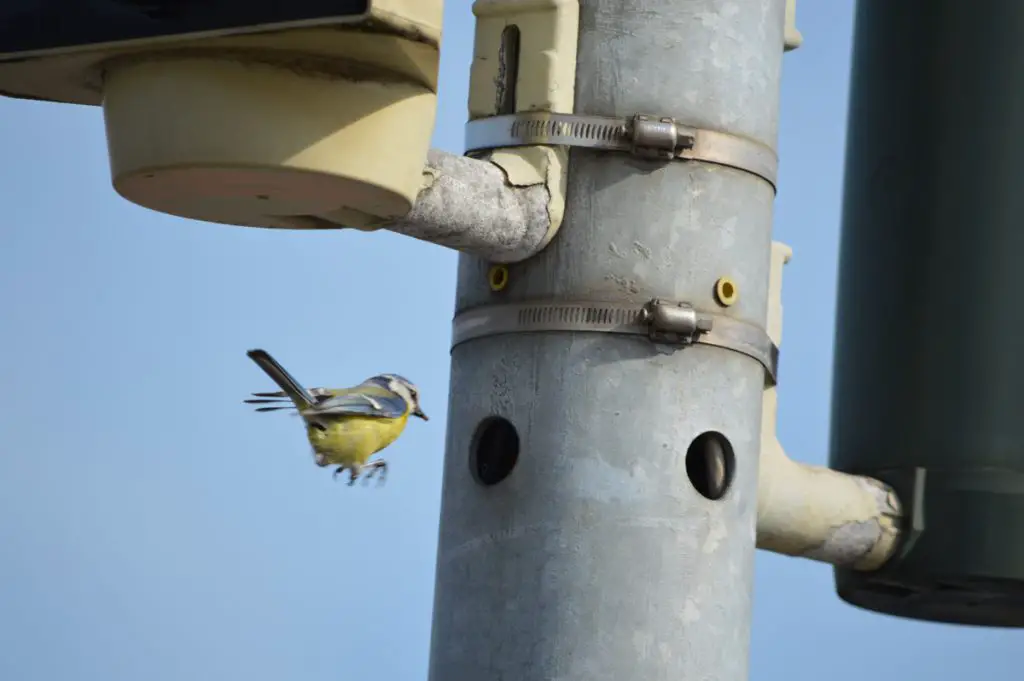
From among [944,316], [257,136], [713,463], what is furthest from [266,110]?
[944,316]

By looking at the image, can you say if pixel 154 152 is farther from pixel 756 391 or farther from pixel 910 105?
pixel 910 105

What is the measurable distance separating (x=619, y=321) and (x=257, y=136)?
65.9 inches

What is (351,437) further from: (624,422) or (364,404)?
(624,422)

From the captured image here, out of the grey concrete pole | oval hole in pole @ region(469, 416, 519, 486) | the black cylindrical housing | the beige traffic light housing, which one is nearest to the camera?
the beige traffic light housing

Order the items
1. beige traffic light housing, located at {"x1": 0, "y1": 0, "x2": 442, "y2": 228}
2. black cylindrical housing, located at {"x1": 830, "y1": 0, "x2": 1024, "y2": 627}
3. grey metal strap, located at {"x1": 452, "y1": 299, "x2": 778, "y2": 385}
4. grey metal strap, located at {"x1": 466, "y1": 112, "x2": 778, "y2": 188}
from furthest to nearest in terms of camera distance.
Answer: black cylindrical housing, located at {"x1": 830, "y1": 0, "x2": 1024, "y2": 627}, grey metal strap, located at {"x1": 466, "y1": 112, "x2": 778, "y2": 188}, grey metal strap, located at {"x1": 452, "y1": 299, "x2": 778, "y2": 385}, beige traffic light housing, located at {"x1": 0, "y1": 0, "x2": 442, "y2": 228}

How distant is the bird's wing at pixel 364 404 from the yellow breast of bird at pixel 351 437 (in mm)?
26

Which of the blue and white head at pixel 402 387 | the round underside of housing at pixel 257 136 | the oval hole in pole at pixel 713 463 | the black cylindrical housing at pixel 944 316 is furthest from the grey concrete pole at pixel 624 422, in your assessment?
the round underside of housing at pixel 257 136

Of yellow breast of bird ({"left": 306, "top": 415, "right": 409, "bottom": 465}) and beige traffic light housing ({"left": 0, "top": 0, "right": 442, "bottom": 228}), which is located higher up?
beige traffic light housing ({"left": 0, "top": 0, "right": 442, "bottom": 228})

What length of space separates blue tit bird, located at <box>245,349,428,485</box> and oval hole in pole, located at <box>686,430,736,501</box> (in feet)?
3.89

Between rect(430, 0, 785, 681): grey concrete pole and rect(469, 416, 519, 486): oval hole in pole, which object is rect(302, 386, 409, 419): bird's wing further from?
rect(469, 416, 519, 486): oval hole in pole

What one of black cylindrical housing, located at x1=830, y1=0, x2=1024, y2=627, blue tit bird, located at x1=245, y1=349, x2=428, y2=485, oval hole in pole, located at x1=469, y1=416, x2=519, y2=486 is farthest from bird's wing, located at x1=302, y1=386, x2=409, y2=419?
black cylindrical housing, located at x1=830, y1=0, x2=1024, y2=627

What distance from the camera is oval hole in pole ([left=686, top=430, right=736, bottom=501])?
7.03 meters

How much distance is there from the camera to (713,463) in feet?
23.2

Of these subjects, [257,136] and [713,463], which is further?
[713,463]
